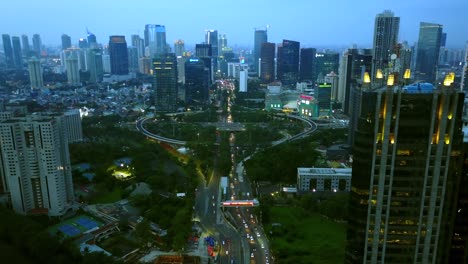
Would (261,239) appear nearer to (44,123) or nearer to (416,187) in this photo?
(416,187)

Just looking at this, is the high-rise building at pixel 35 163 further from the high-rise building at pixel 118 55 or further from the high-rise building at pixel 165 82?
the high-rise building at pixel 118 55

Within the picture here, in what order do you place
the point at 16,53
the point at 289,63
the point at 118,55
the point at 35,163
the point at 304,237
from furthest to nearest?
the point at 16,53 < the point at 118,55 < the point at 289,63 < the point at 35,163 < the point at 304,237

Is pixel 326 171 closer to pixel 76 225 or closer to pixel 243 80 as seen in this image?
pixel 76 225

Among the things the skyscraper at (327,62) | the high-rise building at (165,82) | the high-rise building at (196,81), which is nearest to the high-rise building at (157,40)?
the high-rise building at (196,81)

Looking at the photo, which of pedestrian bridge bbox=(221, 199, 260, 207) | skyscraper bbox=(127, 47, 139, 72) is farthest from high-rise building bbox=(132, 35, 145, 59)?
pedestrian bridge bbox=(221, 199, 260, 207)

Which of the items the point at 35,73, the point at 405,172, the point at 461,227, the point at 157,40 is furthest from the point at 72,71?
the point at 461,227

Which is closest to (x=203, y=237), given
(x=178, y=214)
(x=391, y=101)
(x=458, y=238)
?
(x=178, y=214)
